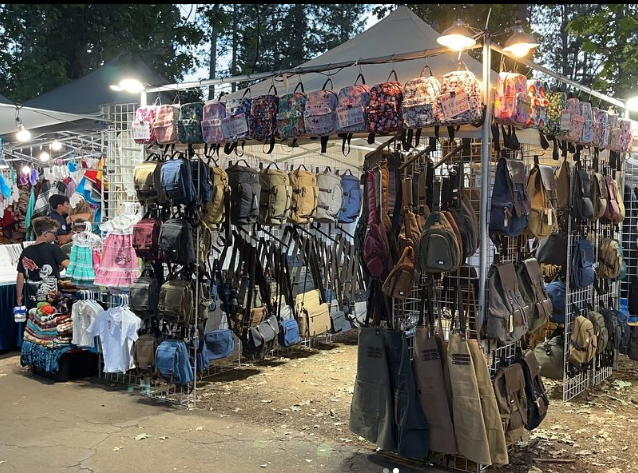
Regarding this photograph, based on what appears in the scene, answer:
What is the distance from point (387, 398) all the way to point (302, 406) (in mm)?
1598

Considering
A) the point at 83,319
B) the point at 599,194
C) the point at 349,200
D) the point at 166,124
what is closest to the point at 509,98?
the point at 599,194

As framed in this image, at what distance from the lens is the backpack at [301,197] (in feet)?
20.4

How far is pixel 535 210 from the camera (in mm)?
4559

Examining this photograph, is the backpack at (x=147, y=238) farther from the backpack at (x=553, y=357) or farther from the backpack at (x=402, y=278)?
the backpack at (x=553, y=357)

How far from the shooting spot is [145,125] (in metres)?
5.71

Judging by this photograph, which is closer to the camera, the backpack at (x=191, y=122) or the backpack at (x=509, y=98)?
the backpack at (x=509, y=98)

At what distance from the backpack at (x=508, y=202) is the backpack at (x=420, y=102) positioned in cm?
55

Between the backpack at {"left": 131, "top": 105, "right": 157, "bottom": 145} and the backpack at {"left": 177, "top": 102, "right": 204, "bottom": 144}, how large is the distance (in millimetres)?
317

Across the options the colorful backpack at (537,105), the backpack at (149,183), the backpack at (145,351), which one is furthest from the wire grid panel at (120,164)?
the colorful backpack at (537,105)

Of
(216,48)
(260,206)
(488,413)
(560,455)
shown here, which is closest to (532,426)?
(560,455)

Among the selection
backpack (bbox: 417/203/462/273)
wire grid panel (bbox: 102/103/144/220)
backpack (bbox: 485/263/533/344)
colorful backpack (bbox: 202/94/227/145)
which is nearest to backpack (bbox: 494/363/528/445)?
backpack (bbox: 485/263/533/344)

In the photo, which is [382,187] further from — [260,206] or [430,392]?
[260,206]

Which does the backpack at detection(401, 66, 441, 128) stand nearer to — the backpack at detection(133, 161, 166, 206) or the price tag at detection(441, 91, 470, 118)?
the price tag at detection(441, 91, 470, 118)

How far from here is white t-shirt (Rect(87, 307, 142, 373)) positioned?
230 inches
